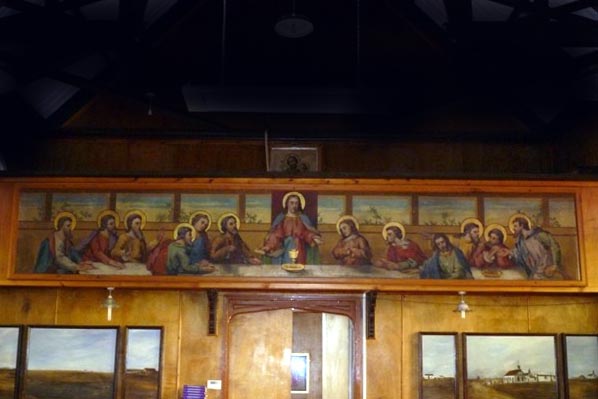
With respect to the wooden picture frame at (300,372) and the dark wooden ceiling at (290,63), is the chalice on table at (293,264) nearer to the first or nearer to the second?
the dark wooden ceiling at (290,63)

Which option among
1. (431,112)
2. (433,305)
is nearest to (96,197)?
(433,305)

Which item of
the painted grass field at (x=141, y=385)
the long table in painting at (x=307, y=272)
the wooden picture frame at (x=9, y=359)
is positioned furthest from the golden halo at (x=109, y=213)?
the painted grass field at (x=141, y=385)

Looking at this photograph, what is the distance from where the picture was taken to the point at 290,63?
1145 centimetres

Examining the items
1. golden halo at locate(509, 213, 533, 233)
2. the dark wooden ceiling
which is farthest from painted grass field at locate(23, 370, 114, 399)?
golden halo at locate(509, 213, 533, 233)

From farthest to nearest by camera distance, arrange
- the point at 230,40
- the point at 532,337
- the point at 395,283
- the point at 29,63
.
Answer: the point at 230,40 < the point at 29,63 < the point at 532,337 < the point at 395,283

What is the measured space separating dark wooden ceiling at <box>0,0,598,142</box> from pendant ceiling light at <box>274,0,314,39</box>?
822 mm

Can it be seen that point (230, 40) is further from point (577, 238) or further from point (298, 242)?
point (577, 238)

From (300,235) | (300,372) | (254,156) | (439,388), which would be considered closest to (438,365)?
(439,388)

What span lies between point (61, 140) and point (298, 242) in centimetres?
525

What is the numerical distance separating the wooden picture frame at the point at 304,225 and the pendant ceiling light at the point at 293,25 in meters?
2.03

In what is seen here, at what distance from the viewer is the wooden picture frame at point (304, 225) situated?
8914mm

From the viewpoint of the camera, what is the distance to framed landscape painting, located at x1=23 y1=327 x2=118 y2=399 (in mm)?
9258

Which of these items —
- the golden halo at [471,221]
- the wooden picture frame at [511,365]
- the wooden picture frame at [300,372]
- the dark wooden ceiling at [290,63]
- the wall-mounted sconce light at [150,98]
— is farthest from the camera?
the wooden picture frame at [300,372]

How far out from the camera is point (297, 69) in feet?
37.6
